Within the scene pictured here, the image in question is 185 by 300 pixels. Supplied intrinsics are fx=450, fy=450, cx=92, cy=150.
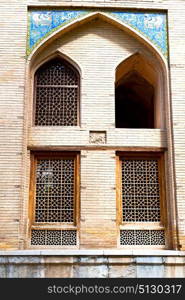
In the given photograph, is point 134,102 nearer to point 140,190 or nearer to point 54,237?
point 140,190

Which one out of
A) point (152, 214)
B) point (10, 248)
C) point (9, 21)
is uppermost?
point (9, 21)

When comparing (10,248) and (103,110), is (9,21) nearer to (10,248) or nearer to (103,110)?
(103,110)

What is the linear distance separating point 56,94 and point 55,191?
6.17 feet

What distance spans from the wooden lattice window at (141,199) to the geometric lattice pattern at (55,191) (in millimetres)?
903

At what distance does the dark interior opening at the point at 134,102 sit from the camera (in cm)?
989

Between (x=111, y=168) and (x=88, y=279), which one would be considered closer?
(x=88, y=279)

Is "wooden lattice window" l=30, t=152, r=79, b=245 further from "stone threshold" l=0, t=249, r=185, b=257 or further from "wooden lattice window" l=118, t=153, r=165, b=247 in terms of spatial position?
"wooden lattice window" l=118, t=153, r=165, b=247

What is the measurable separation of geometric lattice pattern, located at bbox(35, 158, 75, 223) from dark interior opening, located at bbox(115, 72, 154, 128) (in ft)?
8.49

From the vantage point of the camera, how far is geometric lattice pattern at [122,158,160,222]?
26.2 feet

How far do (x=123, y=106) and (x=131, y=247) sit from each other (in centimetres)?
475

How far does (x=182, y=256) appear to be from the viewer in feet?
23.8

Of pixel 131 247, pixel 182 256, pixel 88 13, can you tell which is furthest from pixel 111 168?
pixel 88 13

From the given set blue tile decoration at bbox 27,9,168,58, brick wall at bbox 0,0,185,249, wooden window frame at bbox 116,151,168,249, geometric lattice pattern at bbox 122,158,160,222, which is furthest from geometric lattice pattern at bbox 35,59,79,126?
geometric lattice pattern at bbox 122,158,160,222

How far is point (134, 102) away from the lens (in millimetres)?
11281
